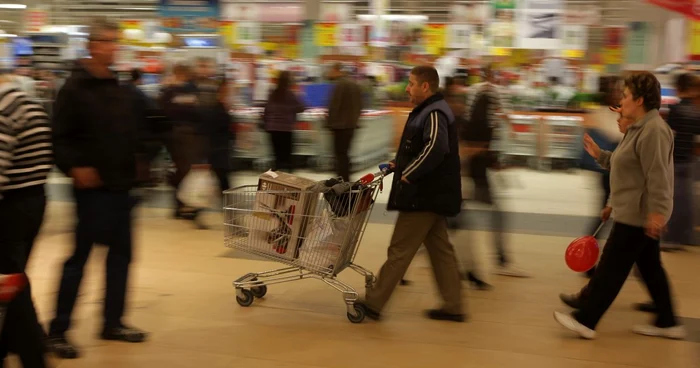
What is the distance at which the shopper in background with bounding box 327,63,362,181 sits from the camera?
346 inches

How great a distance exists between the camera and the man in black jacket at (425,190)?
14.7 feet

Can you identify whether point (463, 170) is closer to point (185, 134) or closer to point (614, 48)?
point (185, 134)

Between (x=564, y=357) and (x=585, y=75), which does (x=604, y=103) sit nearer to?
(x=564, y=357)

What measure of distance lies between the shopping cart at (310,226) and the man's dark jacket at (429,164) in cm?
19

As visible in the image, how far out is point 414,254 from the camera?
4.70 m

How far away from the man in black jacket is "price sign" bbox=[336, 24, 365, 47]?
7.94 meters

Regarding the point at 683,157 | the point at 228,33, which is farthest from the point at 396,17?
the point at 683,157

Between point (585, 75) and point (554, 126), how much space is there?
132 centimetres

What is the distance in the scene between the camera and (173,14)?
10.0 meters

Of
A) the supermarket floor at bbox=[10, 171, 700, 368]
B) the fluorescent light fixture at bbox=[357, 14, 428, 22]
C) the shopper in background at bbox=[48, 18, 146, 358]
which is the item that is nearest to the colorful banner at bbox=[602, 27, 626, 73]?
the fluorescent light fixture at bbox=[357, 14, 428, 22]

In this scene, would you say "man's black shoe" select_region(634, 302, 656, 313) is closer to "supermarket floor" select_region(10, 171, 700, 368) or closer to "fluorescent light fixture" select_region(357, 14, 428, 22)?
"supermarket floor" select_region(10, 171, 700, 368)

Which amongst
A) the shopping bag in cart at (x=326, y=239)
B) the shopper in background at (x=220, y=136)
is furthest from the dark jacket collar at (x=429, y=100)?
the shopper in background at (x=220, y=136)

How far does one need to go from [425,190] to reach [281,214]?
86cm

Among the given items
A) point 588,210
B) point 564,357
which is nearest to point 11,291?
point 564,357
